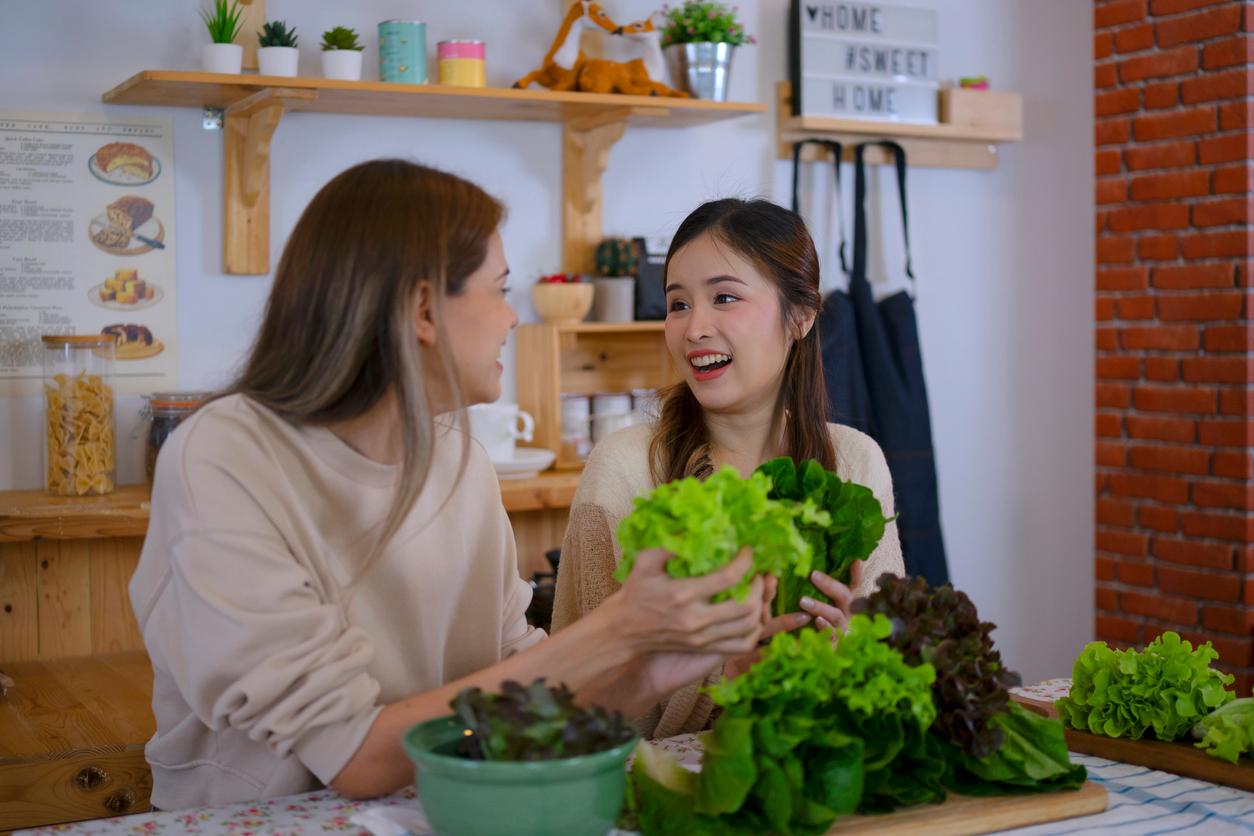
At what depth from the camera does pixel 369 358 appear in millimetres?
1442

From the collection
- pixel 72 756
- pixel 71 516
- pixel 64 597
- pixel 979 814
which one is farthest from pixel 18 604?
pixel 979 814

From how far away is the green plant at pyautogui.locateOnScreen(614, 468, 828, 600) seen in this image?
120 centimetres

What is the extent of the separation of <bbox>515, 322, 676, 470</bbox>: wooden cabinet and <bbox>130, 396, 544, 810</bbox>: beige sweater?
53.4 inches

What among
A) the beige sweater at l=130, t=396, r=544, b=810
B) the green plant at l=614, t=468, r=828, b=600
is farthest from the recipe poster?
the green plant at l=614, t=468, r=828, b=600

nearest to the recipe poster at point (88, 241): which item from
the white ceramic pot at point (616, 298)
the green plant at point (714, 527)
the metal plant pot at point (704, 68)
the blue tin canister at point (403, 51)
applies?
the blue tin canister at point (403, 51)

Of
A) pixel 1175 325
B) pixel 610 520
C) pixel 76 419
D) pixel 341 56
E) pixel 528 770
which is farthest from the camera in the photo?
pixel 1175 325

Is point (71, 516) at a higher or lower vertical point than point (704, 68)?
lower

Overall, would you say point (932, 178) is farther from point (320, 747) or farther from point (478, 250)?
point (320, 747)

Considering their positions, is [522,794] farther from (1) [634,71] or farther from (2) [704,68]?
(2) [704,68]

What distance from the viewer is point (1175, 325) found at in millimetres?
3477

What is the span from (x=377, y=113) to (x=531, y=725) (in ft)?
6.98

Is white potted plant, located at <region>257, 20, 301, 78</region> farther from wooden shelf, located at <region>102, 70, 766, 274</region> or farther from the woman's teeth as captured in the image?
the woman's teeth

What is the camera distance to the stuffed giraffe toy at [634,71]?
9.80 feet

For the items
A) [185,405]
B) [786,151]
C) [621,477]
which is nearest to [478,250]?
[621,477]
